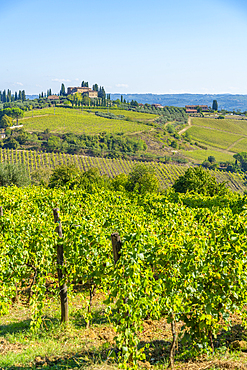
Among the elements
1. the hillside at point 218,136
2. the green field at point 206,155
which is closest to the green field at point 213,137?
the hillside at point 218,136

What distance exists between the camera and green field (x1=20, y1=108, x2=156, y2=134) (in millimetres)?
127000

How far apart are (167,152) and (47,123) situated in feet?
191

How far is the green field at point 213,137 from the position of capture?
134m

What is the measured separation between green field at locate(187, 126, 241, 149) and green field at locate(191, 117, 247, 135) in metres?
6.76

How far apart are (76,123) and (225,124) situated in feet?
266

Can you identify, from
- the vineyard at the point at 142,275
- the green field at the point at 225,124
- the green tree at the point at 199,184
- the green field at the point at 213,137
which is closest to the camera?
the vineyard at the point at 142,275

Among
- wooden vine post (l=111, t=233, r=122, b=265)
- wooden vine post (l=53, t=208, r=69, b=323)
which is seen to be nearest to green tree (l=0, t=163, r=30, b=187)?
wooden vine post (l=53, t=208, r=69, b=323)

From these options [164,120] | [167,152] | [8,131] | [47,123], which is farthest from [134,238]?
[164,120]

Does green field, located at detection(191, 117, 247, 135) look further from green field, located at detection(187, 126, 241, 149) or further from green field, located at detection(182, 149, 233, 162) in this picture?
green field, located at detection(182, 149, 233, 162)

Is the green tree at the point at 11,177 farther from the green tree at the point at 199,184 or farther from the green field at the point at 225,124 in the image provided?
the green field at the point at 225,124

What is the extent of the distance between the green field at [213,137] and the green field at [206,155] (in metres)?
9.70

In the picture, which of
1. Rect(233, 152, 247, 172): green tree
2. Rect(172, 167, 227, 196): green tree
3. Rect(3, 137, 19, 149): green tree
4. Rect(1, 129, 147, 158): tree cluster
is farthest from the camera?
Rect(233, 152, 247, 172): green tree

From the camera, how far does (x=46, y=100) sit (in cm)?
19800

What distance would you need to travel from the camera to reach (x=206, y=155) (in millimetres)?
118250
